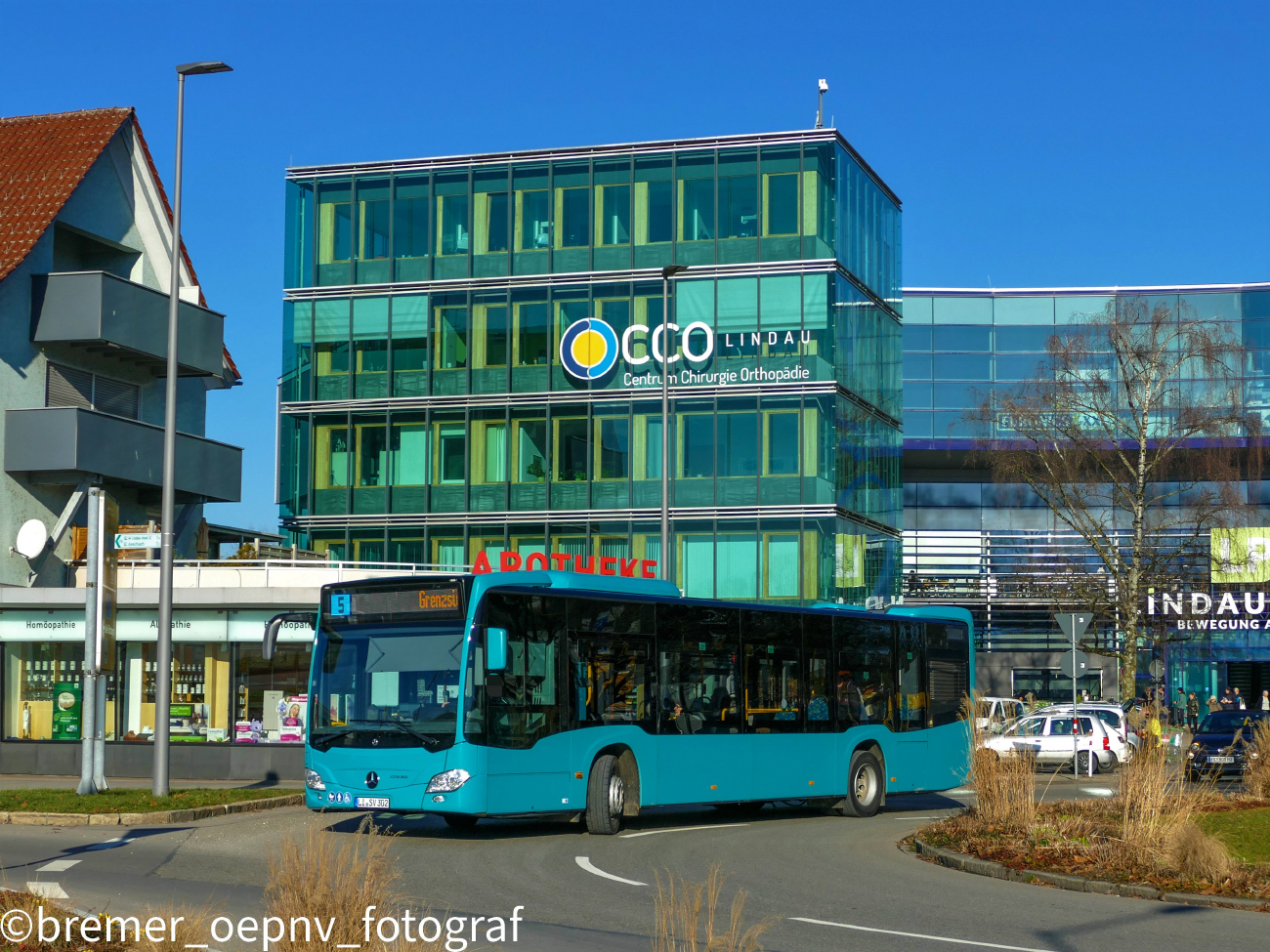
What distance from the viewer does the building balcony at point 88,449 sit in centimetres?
3350

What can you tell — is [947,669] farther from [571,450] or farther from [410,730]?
[571,450]

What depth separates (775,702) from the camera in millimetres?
21000

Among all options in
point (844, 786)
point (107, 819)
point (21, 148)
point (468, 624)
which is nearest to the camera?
point (468, 624)

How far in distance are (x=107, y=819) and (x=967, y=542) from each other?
184ft

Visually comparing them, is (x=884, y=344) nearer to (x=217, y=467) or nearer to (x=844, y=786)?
(x=217, y=467)

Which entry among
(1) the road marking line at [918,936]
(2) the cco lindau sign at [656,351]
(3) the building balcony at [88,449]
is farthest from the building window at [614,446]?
(1) the road marking line at [918,936]

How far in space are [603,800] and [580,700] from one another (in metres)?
1.17

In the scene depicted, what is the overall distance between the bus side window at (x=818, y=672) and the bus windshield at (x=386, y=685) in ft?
20.2

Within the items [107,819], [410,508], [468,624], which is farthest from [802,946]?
[410,508]

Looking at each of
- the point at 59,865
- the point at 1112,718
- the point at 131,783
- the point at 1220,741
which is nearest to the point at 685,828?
the point at 59,865

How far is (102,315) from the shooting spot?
112 feet

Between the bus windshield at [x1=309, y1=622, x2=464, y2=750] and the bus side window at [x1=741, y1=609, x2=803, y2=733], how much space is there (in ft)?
15.9

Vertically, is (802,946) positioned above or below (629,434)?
below

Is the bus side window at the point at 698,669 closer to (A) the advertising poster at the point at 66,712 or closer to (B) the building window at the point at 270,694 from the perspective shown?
(B) the building window at the point at 270,694
